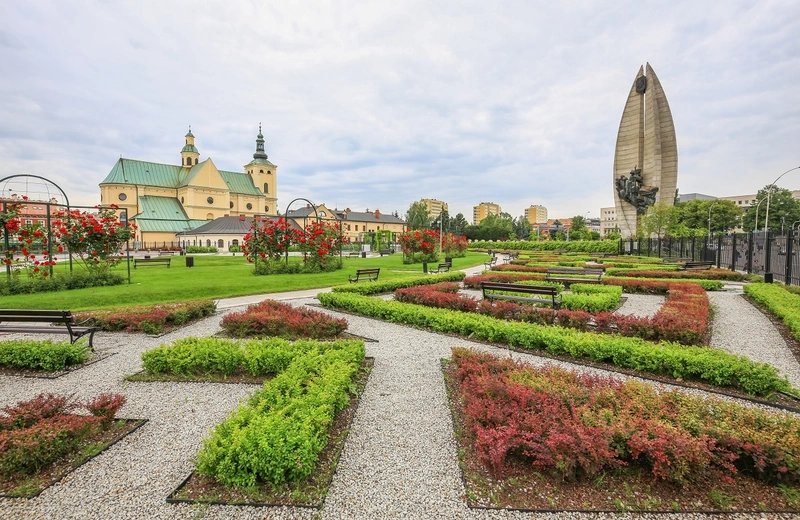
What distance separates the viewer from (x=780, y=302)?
9.59 metres

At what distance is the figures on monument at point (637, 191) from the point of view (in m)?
38.2

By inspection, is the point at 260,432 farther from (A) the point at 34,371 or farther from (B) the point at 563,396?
(A) the point at 34,371

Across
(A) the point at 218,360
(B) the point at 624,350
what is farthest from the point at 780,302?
(A) the point at 218,360

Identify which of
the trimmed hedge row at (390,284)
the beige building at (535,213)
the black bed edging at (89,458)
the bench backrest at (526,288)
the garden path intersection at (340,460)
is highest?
the beige building at (535,213)

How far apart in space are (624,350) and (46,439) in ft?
24.0

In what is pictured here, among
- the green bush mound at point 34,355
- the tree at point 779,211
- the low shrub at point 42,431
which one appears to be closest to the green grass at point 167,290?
the green bush mound at point 34,355

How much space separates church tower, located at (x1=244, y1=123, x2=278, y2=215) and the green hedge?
86.0m

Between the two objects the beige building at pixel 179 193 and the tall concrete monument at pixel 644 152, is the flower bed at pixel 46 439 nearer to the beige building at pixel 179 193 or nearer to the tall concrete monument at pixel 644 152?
the tall concrete monument at pixel 644 152

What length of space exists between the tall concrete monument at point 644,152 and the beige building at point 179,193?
213 feet

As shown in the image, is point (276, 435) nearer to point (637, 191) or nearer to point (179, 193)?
point (637, 191)

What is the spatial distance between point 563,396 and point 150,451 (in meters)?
4.34

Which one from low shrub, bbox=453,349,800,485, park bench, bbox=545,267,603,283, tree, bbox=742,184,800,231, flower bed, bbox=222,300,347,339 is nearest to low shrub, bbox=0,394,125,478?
flower bed, bbox=222,300,347,339

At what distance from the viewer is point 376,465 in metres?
3.50

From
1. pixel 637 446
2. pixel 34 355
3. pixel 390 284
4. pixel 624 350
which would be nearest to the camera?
pixel 637 446
